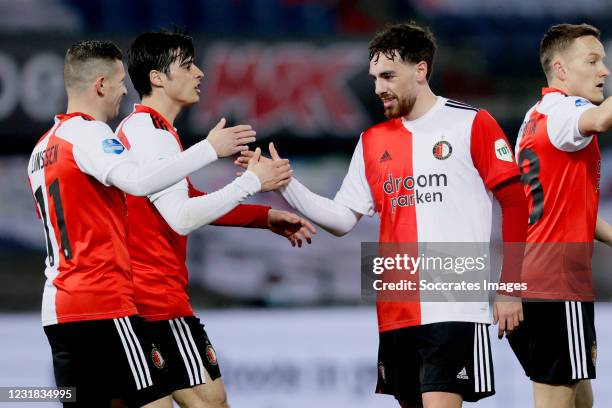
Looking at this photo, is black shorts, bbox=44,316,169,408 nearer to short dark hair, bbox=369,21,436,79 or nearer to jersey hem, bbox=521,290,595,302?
short dark hair, bbox=369,21,436,79

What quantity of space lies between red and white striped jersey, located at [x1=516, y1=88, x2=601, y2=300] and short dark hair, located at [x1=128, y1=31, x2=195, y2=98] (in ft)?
5.36

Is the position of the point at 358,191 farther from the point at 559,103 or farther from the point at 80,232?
the point at 80,232

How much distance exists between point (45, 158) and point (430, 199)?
153 centimetres

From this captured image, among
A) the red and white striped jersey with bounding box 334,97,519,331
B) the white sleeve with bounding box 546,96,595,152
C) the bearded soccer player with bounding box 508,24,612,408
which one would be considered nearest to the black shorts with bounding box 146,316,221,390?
the red and white striped jersey with bounding box 334,97,519,331

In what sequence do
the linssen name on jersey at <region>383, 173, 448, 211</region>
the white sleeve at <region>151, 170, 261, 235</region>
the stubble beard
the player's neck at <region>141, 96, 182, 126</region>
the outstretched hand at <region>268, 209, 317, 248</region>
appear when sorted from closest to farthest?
1. the white sleeve at <region>151, 170, 261, 235</region>
2. the linssen name on jersey at <region>383, 173, 448, 211</region>
3. the stubble beard
4. the player's neck at <region>141, 96, 182, 126</region>
5. the outstretched hand at <region>268, 209, 317, 248</region>

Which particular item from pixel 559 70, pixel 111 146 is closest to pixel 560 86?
pixel 559 70

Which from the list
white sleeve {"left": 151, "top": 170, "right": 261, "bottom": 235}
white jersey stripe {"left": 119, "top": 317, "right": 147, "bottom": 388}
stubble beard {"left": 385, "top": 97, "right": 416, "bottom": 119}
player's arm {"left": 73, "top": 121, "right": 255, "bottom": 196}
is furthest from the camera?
stubble beard {"left": 385, "top": 97, "right": 416, "bottom": 119}

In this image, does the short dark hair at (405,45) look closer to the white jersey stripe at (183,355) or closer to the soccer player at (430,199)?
the soccer player at (430,199)

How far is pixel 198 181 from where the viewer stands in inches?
347

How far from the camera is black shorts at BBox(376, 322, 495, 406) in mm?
4480

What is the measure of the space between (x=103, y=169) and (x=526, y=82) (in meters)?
5.68

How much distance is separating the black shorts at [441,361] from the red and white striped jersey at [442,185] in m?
0.05

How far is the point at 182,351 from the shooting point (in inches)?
191

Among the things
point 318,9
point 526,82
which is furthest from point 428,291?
point 318,9
